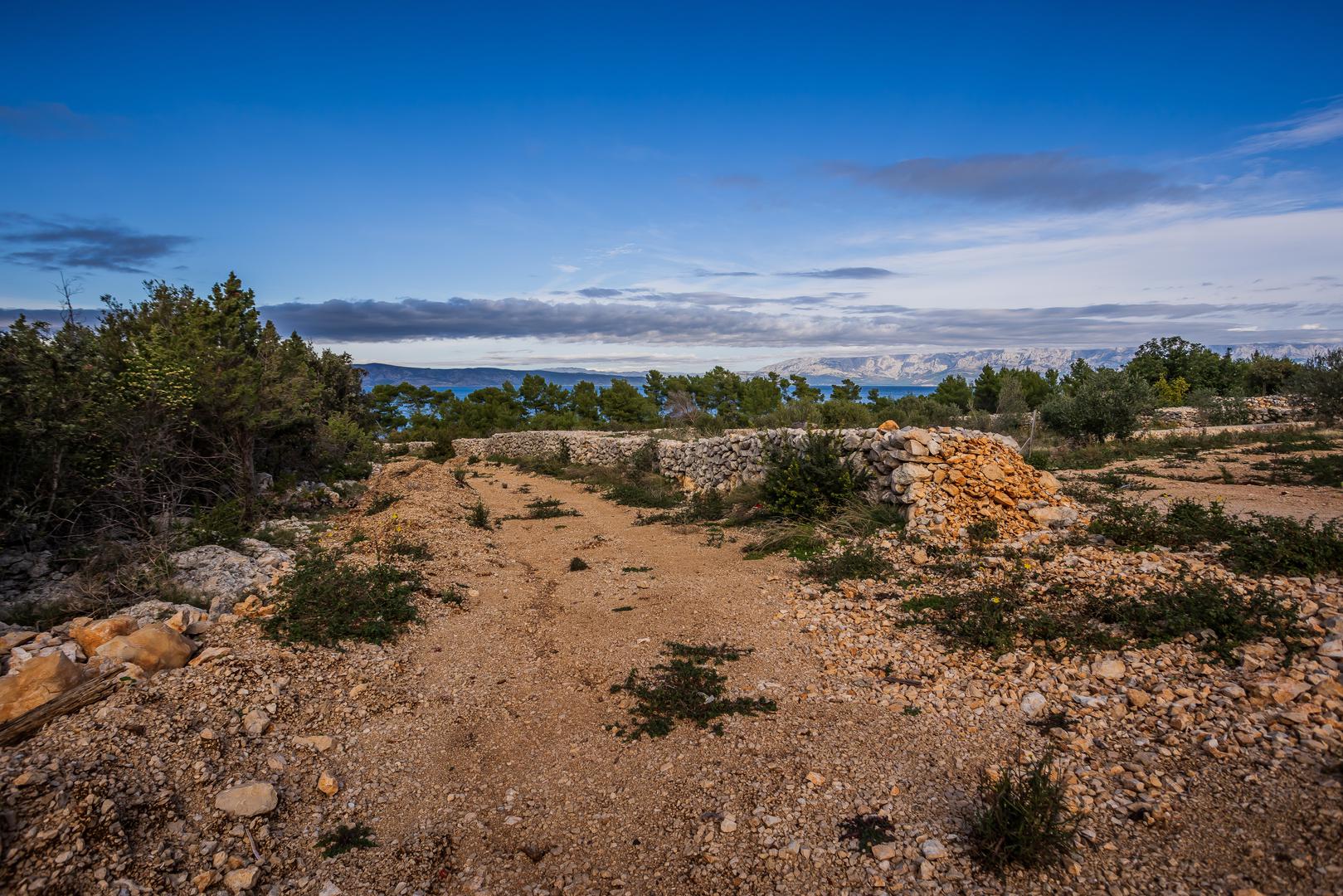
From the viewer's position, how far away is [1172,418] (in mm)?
23766

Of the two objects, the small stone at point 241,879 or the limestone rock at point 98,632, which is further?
the limestone rock at point 98,632

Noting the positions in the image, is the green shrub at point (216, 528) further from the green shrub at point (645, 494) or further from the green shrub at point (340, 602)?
the green shrub at point (645, 494)

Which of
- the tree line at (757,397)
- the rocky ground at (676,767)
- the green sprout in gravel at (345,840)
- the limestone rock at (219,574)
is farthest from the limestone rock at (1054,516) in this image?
the tree line at (757,397)

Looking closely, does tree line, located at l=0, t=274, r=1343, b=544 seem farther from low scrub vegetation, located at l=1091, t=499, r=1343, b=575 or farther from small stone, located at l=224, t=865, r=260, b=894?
low scrub vegetation, located at l=1091, t=499, r=1343, b=575

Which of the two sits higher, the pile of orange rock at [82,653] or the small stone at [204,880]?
Answer: the pile of orange rock at [82,653]

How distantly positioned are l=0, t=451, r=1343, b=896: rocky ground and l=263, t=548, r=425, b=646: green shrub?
264mm

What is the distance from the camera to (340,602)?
638 centimetres

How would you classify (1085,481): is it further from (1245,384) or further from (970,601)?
(1245,384)

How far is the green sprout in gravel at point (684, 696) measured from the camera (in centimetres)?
481

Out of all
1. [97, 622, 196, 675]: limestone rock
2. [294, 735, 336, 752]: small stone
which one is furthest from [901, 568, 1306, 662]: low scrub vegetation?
[97, 622, 196, 675]: limestone rock

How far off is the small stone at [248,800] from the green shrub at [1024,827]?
3993 mm

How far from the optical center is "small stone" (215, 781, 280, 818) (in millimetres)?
3602

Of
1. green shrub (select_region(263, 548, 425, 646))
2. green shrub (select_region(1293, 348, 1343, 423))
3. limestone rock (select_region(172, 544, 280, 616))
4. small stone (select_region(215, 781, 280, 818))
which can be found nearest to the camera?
small stone (select_region(215, 781, 280, 818))

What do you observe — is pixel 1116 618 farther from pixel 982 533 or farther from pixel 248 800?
pixel 248 800
